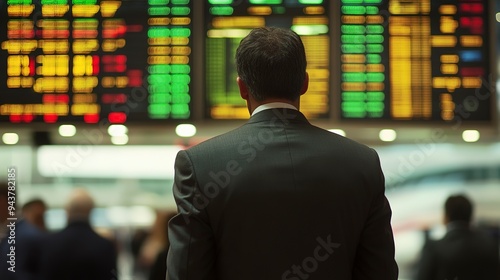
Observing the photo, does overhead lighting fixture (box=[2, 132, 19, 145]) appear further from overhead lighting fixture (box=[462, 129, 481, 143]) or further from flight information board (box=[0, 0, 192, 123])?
overhead lighting fixture (box=[462, 129, 481, 143])

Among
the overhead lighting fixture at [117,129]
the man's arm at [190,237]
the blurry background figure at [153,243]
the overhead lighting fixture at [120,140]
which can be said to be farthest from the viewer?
the overhead lighting fixture at [120,140]

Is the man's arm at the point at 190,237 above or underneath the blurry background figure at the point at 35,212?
above

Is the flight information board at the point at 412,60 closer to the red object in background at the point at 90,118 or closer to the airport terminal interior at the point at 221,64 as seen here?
the airport terminal interior at the point at 221,64

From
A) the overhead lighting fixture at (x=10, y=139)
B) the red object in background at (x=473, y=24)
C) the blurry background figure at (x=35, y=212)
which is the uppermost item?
the red object in background at (x=473, y=24)

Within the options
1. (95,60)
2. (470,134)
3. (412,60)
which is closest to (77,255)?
(95,60)

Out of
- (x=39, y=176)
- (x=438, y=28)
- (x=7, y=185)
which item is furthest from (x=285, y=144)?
(x=39, y=176)

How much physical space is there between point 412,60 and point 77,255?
1764 millimetres

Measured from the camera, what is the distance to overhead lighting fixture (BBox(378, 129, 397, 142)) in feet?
11.3

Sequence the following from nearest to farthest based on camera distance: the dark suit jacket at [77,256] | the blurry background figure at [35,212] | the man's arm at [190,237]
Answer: the man's arm at [190,237], the dark suit jacket at [77,256], the blurry background figure at [35,212]

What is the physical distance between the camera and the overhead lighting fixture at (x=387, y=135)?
3.46 metres

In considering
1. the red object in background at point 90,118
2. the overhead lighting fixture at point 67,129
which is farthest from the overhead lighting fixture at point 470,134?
the overhead lighting fixture at point 67,129

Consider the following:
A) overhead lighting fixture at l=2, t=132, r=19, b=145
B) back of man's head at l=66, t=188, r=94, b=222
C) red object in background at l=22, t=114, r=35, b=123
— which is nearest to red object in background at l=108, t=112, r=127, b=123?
red object in background at l=22, t=114, r=35, b=123

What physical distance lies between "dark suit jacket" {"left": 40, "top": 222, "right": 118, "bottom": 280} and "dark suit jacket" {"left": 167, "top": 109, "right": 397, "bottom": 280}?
2.16 metres

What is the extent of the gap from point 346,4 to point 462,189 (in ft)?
4.70
